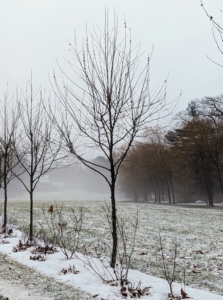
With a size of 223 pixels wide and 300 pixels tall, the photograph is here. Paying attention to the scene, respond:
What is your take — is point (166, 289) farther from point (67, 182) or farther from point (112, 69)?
point (67, 182)

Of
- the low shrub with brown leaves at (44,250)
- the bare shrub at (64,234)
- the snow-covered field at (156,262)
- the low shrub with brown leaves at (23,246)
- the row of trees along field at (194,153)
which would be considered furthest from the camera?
the row of trees along field at (194,153)

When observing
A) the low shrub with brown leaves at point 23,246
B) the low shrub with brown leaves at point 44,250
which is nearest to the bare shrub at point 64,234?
the low shrub with brown leaves at point 44,250

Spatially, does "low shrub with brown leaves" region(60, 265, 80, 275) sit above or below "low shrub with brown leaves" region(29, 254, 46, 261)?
below

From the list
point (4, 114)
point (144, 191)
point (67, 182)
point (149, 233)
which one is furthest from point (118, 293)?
point (67, 182)

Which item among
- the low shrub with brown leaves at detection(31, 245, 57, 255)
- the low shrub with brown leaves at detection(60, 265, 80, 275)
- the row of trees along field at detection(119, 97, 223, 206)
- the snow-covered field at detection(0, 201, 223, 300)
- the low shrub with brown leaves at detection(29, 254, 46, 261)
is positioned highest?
the row of trees along field at detection(119, 97, 223, 206)

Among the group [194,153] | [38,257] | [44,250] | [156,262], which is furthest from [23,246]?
[194,153]

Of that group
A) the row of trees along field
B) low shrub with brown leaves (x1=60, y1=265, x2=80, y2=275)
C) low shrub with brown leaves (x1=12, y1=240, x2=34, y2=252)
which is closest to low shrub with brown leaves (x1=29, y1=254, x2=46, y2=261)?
low shrub with brown leaves (x1=12, y1=240, x2=34, y2=252)

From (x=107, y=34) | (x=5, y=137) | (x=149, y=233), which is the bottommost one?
(x=149, y=233)

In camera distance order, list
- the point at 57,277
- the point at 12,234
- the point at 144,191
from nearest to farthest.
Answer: the point at 57,277 → the point at 12,234 → the point at 144,191

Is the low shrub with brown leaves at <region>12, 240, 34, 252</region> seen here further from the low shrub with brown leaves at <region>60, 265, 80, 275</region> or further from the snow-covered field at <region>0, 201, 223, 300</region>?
the low shrub with brown leaves at <region>60, 265, 80, 275</region>

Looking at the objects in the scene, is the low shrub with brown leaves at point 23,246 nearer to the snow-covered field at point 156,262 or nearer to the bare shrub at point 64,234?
the snow-covered field at point 156,262

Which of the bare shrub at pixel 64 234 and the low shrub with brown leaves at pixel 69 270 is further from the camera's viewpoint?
the bare shrub at pixel 64 234

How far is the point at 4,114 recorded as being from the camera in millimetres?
12219

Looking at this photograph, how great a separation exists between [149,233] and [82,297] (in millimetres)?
8937
